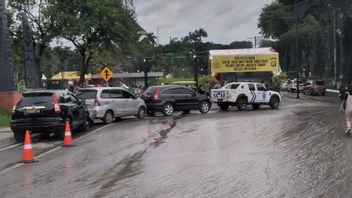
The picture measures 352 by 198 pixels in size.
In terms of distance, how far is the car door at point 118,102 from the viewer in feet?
81.7

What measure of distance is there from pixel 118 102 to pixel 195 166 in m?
14.2

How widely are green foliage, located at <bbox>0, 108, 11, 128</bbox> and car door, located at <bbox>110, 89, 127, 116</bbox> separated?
177 inches

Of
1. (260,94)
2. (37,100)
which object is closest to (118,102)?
(37,100)

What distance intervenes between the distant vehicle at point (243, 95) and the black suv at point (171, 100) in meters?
2.08

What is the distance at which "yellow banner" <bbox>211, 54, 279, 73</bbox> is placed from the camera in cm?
3853

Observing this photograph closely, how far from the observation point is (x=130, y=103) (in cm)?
2617

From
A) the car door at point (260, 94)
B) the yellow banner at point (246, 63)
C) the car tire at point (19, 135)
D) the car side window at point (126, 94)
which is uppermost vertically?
the yellow banner at point (246, 63)

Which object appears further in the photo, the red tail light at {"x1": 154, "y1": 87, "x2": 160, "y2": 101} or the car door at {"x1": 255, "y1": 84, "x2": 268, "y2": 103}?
the car door at {"x1": 255, "y1": 84, "x2": 268, "y2": 103}

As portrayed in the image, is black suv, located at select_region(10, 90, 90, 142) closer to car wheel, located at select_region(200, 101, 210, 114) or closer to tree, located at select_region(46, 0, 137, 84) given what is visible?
car wheel, located at select_region(200, 101, 210, 114)

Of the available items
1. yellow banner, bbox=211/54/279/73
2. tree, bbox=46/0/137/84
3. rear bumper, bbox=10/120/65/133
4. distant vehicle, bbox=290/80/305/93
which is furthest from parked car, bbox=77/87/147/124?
distant vehicle, bbox=290/80/305/93

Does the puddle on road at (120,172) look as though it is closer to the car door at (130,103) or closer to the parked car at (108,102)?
the parked car at (108,102)

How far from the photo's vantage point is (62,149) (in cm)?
1539

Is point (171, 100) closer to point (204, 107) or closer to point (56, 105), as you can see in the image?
point (204, 107)

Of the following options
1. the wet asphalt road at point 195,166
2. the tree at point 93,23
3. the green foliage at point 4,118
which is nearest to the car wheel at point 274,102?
the tree at point 93,23
